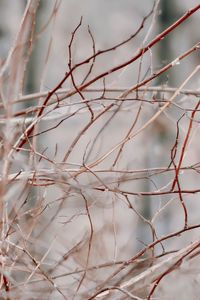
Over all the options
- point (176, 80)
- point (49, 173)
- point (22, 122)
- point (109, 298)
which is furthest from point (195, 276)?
point (176, 80)

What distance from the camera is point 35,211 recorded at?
7.69 ft

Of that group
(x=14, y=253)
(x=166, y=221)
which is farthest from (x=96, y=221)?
(x=14, y=253)

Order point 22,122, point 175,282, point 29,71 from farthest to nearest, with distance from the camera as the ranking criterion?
point 29,71
point 22,122
point 175,282

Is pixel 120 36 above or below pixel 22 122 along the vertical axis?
above

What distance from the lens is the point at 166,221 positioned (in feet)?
18.6

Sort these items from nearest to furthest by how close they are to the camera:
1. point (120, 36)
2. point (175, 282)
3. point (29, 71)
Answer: point (175, 282)
point (29, 71)
point (120, 36)

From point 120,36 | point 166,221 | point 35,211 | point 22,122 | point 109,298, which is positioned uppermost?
point 120,36

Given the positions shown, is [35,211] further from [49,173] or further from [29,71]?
[29,71]

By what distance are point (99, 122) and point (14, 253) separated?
3.39 metres

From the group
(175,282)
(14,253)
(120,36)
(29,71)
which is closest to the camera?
(175,282)

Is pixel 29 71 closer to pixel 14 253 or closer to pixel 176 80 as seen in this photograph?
pixel 176 80

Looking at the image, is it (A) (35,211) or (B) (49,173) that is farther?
(A) (35,211)

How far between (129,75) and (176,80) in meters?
0.42

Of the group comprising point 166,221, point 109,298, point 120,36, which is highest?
point 120,36
